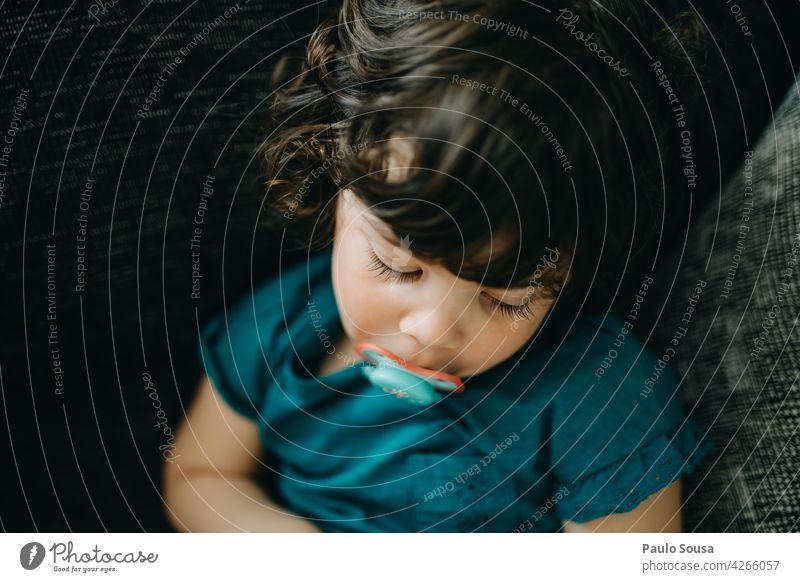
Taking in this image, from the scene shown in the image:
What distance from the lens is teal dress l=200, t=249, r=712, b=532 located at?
1.50 feet

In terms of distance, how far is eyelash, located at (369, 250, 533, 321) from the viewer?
0.42 meters

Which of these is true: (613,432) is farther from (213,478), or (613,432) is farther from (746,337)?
(213,478)

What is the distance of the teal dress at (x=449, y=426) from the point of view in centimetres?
46

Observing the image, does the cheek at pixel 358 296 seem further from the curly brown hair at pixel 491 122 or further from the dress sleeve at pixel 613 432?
the dress sleeve at pixel 613 432

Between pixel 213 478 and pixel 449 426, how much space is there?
0.18 metres

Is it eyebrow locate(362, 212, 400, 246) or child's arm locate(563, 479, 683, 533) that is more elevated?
eyebrow locate(362, 212, 400, 246)

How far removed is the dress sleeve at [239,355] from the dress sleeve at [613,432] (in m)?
0.22

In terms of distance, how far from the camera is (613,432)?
Answer: 0.46 meters

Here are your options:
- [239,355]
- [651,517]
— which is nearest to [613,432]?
[651,517]

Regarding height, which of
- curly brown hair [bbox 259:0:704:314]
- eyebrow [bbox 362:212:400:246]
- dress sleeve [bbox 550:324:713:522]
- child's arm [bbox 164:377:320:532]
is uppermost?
curly brown hair [bbox 259:0:704:314]

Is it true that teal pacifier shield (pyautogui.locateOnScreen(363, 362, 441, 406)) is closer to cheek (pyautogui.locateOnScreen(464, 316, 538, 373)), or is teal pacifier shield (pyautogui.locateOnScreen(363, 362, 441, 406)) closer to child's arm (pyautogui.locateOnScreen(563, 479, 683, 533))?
cheek (pyautogui.locateOnScreen(464, 316, 538, 373))

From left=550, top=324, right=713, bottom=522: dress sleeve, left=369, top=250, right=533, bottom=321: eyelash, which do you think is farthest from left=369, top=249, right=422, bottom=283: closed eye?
left=550, top=324, right=713, bottom=522: dress sleeve

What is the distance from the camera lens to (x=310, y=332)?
46 cm

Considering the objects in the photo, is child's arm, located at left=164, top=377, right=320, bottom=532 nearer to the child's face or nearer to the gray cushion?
the child's face
